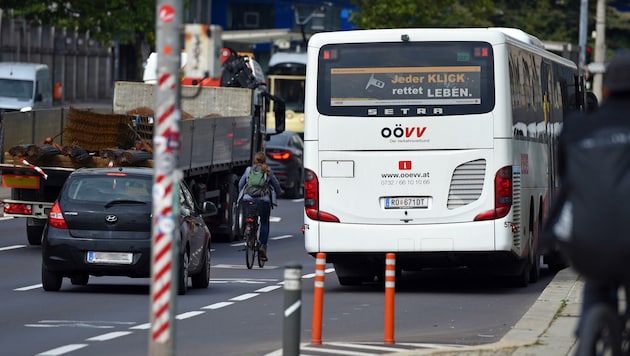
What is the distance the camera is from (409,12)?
60094mm

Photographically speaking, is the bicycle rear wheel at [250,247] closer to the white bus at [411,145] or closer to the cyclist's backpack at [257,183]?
the cyclist's backpack at [257,183]

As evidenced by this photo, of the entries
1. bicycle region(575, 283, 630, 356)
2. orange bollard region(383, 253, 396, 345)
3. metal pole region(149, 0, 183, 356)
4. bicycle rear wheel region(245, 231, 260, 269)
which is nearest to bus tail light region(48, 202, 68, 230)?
bicycle rear wheel region(245, 231, 260, 269)

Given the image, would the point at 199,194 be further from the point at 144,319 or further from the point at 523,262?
the point at 144,319

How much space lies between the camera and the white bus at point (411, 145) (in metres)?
20.2

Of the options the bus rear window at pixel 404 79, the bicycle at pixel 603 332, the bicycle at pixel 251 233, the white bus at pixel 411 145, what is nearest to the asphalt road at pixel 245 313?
the bicycle at pixel 251 233

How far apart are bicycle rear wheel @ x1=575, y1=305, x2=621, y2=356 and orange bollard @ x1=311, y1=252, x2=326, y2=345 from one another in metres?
5.35

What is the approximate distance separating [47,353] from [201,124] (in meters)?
16.3

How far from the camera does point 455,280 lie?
23.4 metres

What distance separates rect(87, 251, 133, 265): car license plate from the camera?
20.0 m

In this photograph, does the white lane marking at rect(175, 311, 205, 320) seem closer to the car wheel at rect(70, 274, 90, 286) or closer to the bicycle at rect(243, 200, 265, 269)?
the car wheel at rect(70, 274, 90, 286)

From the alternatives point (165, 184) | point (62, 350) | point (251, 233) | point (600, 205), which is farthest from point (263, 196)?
point (600, 205)

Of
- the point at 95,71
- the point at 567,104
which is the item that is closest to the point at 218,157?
the point at 567,104

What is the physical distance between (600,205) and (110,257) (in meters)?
12.5

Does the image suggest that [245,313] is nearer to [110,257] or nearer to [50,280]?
[110,257]
